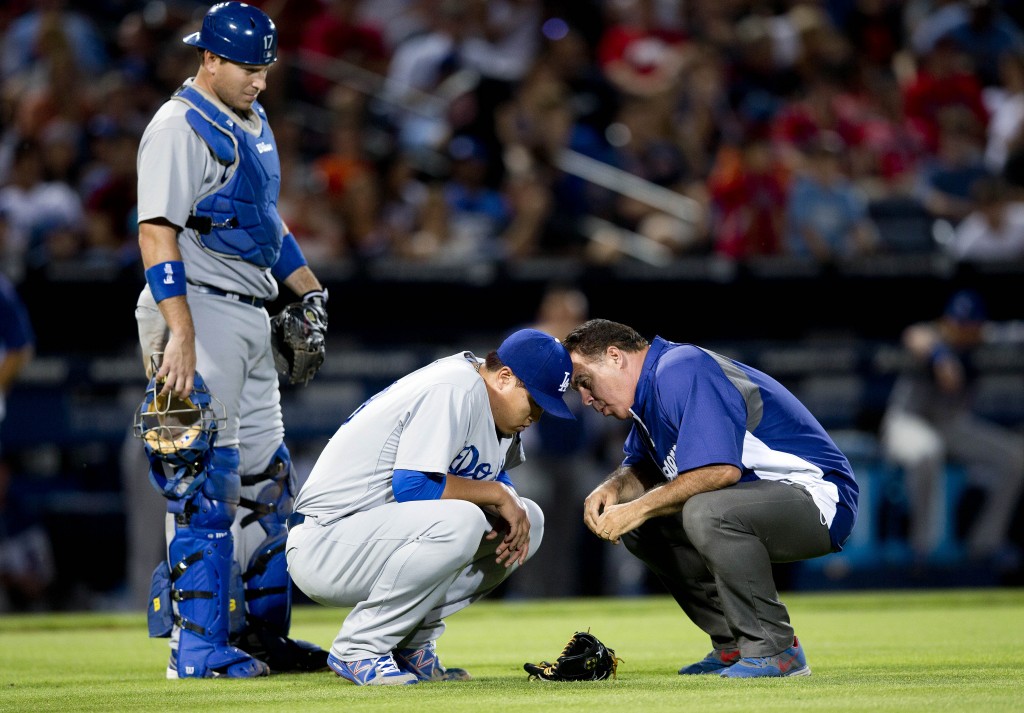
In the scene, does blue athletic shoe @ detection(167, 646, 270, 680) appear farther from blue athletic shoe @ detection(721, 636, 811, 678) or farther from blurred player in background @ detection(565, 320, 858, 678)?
blue athletic shoe @ detection(721, 636, 811, 678)

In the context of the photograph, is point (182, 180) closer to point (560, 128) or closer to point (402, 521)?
point (402, 521)

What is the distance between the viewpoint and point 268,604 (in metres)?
5.70

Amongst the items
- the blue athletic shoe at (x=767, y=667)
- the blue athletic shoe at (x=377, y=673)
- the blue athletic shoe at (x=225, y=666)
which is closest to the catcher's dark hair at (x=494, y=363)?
the blue athletic shoe at (x=377, y=673)

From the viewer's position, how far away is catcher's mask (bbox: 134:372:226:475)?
518cm

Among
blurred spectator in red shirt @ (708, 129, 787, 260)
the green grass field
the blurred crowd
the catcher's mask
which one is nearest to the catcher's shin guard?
the green grass field

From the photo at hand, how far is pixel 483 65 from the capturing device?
44.5ft

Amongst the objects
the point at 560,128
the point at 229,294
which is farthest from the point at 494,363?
the point at 560,128

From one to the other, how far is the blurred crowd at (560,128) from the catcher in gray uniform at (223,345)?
4.49m

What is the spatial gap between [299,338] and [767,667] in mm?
2303

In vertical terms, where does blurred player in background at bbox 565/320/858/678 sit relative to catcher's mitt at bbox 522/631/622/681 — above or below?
above

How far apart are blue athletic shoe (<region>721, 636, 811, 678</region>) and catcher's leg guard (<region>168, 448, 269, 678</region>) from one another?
1.84 meters

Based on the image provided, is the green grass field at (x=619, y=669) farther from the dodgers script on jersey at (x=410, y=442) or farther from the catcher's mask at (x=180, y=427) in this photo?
the catcher's mask at (x=180, y=427)

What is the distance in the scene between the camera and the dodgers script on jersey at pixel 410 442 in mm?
4805

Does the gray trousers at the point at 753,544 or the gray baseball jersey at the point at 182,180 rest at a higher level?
the gray baseball jersey at the point at 182,180
